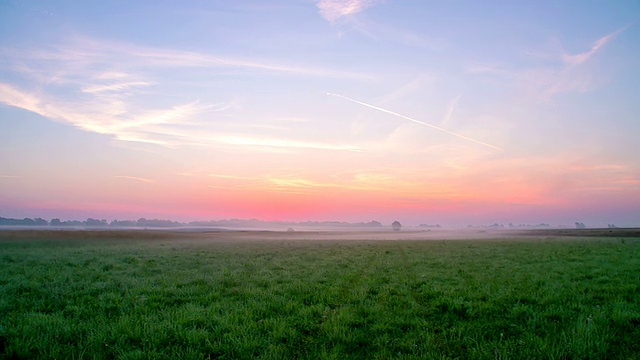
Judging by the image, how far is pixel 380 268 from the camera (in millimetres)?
19312

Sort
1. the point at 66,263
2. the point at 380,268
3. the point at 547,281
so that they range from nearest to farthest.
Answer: the point at 547,281, the point at 380,268, the point at 66,263

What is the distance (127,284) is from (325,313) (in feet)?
31.6

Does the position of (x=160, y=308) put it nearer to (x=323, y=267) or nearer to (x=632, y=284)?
(x=323, y=267)

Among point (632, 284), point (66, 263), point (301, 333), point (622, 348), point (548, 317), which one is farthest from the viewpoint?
point (66, 263)

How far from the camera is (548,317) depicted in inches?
359

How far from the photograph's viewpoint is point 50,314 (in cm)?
979

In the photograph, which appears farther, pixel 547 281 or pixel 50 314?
pixel 547 281

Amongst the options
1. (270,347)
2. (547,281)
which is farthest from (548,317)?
(270,347)

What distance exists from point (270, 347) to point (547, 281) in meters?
12.8

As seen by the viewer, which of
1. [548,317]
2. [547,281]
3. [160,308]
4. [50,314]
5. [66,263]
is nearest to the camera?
[548,317]

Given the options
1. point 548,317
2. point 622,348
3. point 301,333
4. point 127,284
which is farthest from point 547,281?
point 127,284

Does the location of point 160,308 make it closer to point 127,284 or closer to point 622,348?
point 127,284

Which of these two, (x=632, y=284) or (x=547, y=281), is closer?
(x=632, y=284)

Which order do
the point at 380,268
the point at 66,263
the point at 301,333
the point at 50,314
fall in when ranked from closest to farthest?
the point at 301,333
the point at 50,314
the point at 380,268
the point at 66,263
